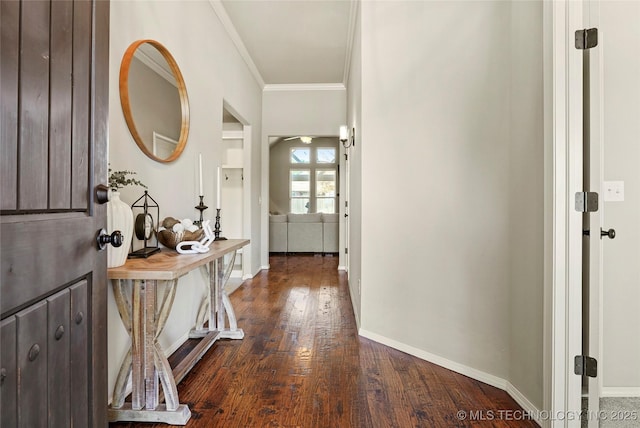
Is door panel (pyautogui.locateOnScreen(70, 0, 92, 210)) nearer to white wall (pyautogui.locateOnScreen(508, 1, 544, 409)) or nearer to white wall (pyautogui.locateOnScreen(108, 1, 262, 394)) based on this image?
white wall (pyautogui.locateOnScreen(108, 1, 262, 394))

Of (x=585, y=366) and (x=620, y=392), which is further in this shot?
(x=620, y=392)

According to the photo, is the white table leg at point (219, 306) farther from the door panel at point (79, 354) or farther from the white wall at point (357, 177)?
the door panel at point (79, 354)

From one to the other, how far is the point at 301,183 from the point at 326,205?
1.00m

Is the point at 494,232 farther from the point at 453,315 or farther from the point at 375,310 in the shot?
the point at 375,310

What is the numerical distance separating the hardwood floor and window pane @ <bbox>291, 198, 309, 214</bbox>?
7214mm

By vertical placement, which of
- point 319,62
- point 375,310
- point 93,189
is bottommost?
point 375,310

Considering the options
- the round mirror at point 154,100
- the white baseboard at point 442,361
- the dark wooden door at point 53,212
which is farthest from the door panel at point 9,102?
the white baseboard at point 442,361

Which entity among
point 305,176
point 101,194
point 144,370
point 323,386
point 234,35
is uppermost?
point 234,35

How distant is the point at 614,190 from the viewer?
1.72 m

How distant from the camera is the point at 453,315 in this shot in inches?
82.7

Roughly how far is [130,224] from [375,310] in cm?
173

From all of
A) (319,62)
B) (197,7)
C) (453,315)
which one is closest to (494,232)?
(453,315)

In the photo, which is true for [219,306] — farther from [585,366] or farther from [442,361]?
[585,366]

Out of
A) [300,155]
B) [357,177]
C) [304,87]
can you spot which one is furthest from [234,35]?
[300,155]
